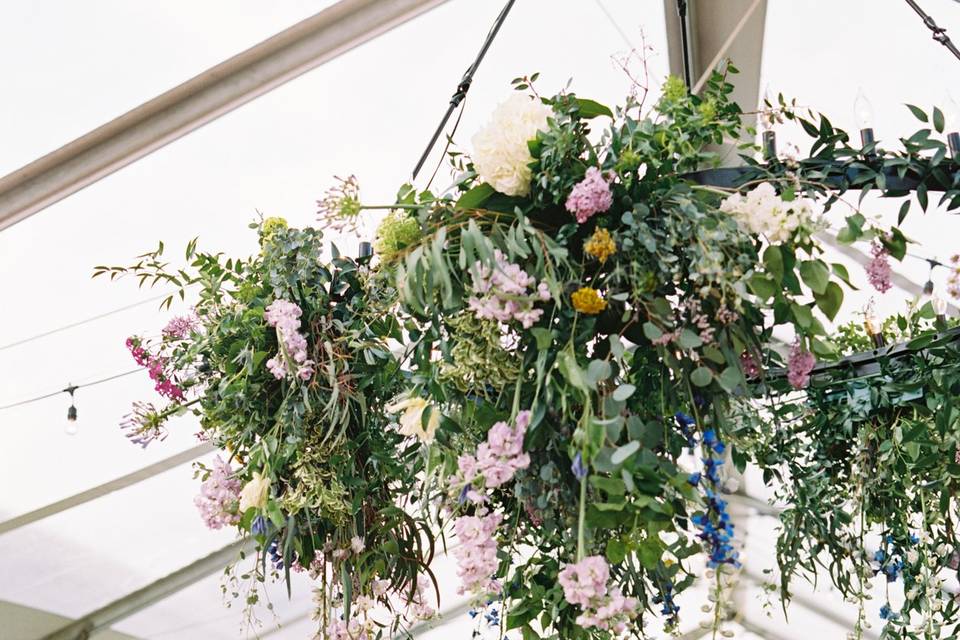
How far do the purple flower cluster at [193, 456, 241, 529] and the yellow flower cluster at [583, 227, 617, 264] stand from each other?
2.66ft

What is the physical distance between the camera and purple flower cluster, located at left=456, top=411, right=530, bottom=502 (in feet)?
3.82

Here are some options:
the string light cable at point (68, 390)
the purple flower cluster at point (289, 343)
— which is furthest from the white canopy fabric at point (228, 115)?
the purple flower cluster at point (289, 343)

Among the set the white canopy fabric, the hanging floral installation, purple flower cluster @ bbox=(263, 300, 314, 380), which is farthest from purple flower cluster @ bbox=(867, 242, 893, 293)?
the white canopy fabric

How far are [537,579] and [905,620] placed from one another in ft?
5.17

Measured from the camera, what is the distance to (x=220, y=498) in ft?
5.72

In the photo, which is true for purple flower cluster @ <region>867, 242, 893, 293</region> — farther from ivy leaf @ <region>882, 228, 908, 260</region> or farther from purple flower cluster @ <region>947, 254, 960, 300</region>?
purple flower cluster @ <region>947, 254, 960, 300</region>

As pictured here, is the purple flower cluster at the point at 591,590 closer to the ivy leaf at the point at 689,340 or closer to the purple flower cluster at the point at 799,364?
the ivy leaf at the point at 689,340

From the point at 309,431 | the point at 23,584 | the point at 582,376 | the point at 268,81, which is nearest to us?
the point at 582,376

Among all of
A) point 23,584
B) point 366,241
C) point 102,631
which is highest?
Result: point 366,241

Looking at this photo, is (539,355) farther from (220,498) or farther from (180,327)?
(180,327)

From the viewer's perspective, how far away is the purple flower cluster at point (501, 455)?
1.16m

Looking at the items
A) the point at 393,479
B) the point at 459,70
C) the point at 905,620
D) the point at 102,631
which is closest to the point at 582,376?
the point at 393,479

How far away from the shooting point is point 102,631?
5.50 meters

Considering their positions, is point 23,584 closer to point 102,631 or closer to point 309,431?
point 102,631
